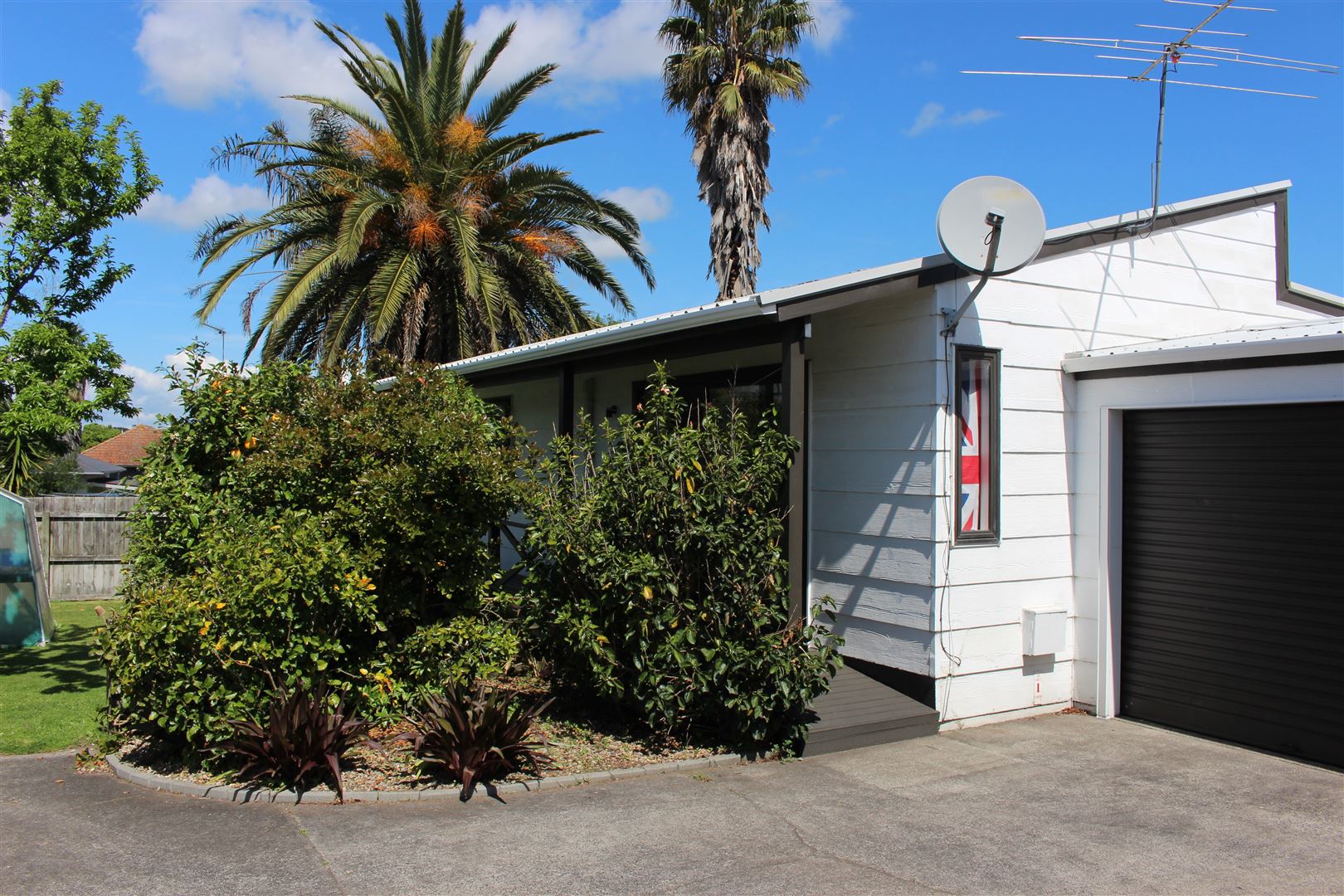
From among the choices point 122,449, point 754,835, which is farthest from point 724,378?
point 122,449

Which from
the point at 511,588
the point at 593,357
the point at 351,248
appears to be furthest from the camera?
the point at 351,248

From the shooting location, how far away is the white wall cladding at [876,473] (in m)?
7.08

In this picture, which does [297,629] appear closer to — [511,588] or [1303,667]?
[511,588]

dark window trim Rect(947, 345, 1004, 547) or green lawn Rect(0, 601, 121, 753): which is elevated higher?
dark window trim Rect(947, 345, 1004, 547)

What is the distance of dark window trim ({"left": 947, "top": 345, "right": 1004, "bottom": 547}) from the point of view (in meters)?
7.11

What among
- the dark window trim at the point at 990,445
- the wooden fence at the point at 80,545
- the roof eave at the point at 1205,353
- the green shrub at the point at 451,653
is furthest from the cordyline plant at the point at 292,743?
the wooden fence at the point at 80,545

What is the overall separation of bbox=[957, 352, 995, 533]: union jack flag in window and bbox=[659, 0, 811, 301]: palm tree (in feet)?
30.2

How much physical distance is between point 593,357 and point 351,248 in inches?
235

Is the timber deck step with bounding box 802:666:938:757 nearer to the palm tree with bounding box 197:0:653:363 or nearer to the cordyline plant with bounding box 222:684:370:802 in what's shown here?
the cordyline plant with bounding box 222:684:370:802

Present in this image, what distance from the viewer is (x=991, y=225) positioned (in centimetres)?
682

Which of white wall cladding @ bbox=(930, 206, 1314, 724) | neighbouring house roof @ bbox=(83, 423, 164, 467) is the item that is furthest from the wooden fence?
neighbouring house roof @ bbox=(83, 423, 164, 467)

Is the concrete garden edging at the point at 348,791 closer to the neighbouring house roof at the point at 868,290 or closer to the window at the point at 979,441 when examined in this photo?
the window at the point at 979,441

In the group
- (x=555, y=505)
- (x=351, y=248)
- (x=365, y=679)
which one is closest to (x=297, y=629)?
(x=365, y=679)

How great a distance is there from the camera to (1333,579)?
20.5 feet
